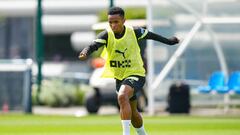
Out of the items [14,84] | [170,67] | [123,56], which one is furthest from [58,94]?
[123,56]

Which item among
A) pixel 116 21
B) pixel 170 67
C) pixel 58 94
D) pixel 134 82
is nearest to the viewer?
pixel 116 21

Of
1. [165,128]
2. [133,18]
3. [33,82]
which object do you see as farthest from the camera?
[133,18]

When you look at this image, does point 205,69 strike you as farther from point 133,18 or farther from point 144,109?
point 133,18

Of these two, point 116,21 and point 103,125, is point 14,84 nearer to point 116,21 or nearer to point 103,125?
point 103,125

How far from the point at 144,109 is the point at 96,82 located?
→ 1.64 metres

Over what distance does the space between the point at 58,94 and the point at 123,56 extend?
14081 mm

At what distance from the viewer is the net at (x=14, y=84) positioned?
25425mm

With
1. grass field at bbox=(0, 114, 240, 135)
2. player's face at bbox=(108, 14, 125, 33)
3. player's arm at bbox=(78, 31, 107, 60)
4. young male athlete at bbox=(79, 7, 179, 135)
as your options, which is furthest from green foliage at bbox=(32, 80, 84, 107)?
player's face at bbox=(108, 14, 125, 33)

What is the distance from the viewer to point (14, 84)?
2577 centimetres

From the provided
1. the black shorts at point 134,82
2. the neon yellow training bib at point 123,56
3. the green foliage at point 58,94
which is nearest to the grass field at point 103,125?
the black shorts at point 134,82

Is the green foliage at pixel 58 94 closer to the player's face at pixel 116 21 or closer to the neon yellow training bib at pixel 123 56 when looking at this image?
the neon yellow training bib at pixel 123 56

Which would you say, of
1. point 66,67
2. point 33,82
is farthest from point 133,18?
point 66,67

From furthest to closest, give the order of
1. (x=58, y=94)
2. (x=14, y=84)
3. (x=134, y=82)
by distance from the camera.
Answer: (x=58, y=94) → (x=14, y=84) → (x=134, y=82)

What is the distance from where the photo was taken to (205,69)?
86.6ft
